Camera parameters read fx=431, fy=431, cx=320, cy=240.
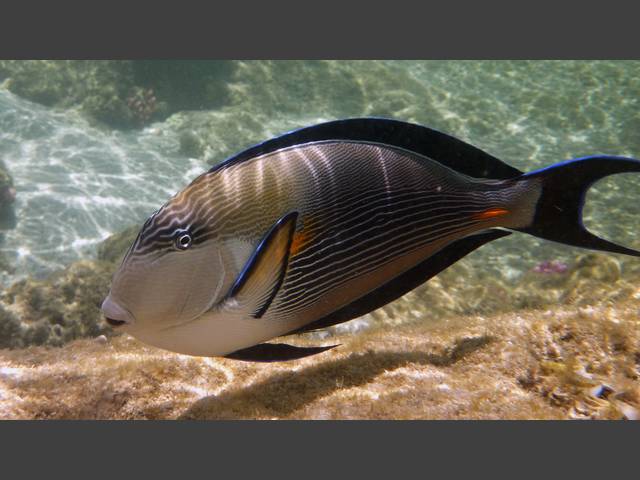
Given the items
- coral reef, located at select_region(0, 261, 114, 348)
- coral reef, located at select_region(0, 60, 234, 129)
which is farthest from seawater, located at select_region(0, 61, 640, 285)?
coral reef, located at select_region(0, 261, 114, 348)

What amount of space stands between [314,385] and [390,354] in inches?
22.8

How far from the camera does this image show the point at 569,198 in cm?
173

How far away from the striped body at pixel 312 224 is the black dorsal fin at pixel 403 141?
41 millimetres

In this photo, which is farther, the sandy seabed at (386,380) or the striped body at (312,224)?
the sandy seabed at (386,380)

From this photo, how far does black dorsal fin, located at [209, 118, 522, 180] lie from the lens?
1598mm

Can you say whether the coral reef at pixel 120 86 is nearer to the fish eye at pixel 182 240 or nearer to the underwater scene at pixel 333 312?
the underwater scene at pixel 333 312

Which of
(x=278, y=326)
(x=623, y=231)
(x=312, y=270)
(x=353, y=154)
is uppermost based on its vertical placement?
(x=353, y=154)

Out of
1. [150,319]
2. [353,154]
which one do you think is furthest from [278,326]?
[353,154]

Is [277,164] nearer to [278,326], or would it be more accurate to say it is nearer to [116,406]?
[278,326]

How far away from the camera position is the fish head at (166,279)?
135cm

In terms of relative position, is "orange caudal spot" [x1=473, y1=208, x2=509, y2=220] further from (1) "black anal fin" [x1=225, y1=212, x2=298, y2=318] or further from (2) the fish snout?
(2) the fish snout

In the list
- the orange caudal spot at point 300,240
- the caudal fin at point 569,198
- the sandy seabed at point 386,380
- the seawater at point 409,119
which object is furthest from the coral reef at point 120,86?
the caudal fin at point 569,198

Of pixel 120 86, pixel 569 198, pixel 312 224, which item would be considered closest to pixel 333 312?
pixel 312 224

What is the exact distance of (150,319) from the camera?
1357mm
